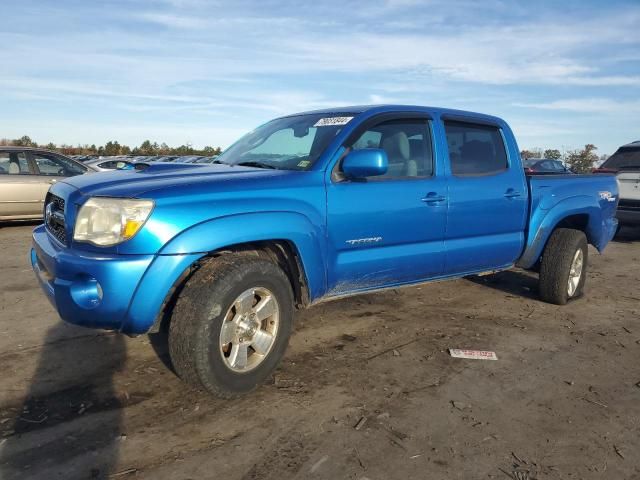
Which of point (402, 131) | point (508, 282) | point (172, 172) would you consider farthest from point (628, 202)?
point (172, 172)

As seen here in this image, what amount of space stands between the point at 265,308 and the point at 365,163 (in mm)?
1132

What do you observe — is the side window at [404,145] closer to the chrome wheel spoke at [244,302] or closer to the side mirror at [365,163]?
the side mirror at [365,163]

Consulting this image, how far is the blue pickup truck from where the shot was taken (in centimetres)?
276

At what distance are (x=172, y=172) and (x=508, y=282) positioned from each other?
441cm

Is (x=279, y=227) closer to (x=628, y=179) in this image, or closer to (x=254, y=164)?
(x=254, y=164)

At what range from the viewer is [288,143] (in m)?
3.98

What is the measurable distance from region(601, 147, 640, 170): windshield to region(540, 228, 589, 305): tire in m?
5.20

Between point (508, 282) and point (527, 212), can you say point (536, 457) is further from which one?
point (508, 282)

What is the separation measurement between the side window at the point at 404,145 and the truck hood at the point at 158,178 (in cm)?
88

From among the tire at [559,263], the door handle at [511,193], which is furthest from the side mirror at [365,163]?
the tire at [559,263]

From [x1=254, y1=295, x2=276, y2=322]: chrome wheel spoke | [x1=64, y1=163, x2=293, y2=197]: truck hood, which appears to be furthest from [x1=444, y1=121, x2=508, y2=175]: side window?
[x1=254, y1=295, x2=276, y2=322]: chrome wheel spoke

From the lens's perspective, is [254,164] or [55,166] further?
[55,166]

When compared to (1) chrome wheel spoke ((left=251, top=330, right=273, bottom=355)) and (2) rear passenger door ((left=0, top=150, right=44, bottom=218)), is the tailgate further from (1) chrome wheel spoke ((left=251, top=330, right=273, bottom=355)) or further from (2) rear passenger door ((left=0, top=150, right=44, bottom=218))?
(2) rear passenger door ((left=0, top=150, right=44, bottom=218))

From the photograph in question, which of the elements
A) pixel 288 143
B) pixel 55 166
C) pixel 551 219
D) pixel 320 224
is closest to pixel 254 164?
pixel 288 143
